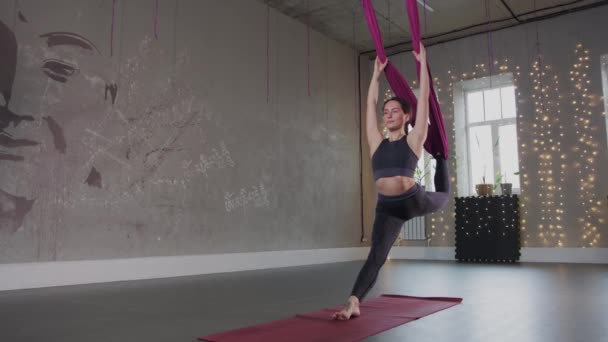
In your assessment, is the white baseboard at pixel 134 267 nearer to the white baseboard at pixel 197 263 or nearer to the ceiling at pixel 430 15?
the white baseboard at pixel 197 263

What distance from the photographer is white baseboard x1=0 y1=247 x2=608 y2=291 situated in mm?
4242

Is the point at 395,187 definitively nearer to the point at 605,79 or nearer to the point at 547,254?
the point at 547,254

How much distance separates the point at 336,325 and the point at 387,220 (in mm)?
649

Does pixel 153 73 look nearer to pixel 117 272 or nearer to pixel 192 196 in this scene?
pixel 192 196

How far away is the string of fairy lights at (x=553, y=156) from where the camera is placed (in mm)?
7121

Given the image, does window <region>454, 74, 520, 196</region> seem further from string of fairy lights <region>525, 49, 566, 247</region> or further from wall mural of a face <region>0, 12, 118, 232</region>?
wall mural of a face <region>0, 12, 118, 232</region>

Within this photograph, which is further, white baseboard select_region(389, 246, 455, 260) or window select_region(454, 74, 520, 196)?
white baseboard select_region(389, 246, 455, 260)

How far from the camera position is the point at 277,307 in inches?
123

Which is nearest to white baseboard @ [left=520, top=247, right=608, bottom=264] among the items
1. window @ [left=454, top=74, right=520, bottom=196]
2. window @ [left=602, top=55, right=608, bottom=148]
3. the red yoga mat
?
window @ [left=454, top=74, right=520, bottom=196]

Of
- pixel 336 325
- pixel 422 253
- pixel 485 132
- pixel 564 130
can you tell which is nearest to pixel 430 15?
pixel 485 132

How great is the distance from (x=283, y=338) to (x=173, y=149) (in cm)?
380

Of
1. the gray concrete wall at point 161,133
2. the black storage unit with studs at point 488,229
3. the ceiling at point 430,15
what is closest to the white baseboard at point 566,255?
the black storage unit with studs at point 488,229

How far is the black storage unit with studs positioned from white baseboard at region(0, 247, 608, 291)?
16.3 inches

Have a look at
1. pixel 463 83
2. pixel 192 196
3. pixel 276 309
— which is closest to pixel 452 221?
pixel 463 83
